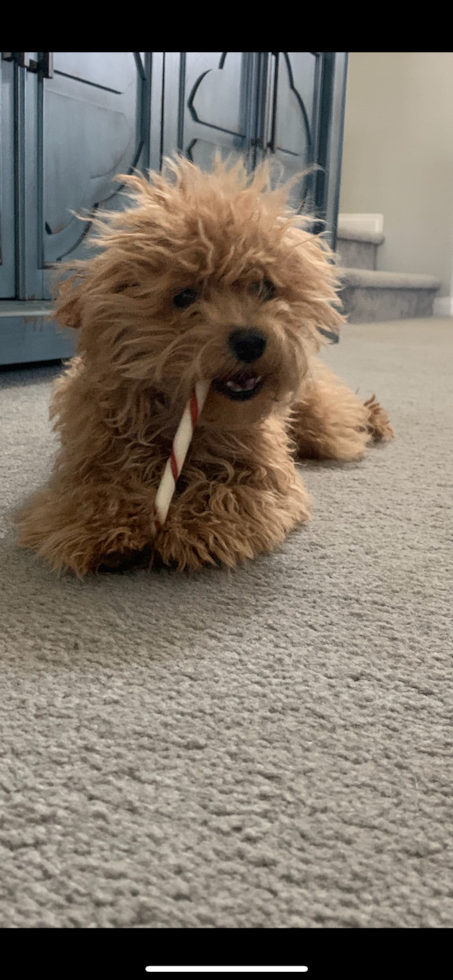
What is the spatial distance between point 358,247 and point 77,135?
3349 millimetres

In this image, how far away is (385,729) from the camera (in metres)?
0.55

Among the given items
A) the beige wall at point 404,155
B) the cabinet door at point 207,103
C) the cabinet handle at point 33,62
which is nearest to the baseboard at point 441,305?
the beige wall at point 404,155

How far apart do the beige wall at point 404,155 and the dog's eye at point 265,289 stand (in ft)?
15.5

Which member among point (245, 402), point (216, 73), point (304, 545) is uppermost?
point (216, 73)

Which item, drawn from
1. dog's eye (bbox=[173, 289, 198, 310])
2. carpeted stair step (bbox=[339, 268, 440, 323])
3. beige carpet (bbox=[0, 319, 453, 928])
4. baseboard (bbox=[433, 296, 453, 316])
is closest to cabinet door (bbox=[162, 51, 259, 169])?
dog's eye (bbox=[173, 289, 198, 310])

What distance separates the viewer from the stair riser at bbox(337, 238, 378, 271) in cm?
472

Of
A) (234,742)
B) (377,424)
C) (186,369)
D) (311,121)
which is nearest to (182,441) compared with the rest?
(186,369)

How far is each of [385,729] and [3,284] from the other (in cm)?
158

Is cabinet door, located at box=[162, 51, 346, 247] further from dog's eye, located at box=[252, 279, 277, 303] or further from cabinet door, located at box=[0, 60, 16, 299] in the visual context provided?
dog's eye, located at box=[252, 279, 277, 303]

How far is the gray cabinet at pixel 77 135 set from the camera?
179cm

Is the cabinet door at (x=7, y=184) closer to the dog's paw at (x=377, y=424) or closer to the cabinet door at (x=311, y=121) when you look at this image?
the dog's paw at (x=377, y=424)
